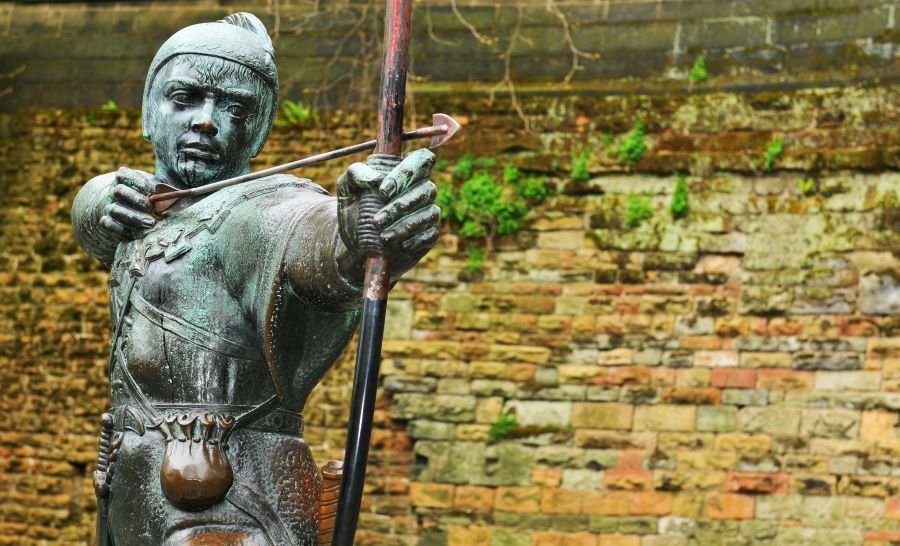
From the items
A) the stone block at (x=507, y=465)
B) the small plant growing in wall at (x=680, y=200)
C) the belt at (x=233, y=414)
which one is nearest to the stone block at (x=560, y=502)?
the stone block at (x=507, y=465)

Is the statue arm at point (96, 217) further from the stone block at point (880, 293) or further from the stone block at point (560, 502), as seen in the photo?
the stone block at point (880, 293)

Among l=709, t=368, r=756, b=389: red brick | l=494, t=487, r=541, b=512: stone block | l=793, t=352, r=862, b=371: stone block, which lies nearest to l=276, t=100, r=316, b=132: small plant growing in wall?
l=494, t=487, r=541, b=512: stone block

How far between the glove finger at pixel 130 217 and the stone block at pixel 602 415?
7535 millimetres

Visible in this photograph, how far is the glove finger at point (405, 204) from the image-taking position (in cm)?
271

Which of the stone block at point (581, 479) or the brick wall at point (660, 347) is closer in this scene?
the brick wall at point (660, 347)

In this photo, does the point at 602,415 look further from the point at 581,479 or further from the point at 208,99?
the point at 208,99

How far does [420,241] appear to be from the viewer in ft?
9.08

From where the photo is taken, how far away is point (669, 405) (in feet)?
34.6

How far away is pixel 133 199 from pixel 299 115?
807 cm

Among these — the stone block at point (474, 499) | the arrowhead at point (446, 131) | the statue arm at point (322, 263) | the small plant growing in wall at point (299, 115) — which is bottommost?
the stone block at point (474, 499)

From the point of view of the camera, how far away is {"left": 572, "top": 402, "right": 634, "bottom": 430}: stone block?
34.8ft

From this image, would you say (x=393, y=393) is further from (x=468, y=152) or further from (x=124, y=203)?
(x=124, y=203)

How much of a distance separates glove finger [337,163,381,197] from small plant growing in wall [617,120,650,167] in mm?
8083

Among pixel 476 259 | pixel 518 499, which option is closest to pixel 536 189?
pixel 476 259
